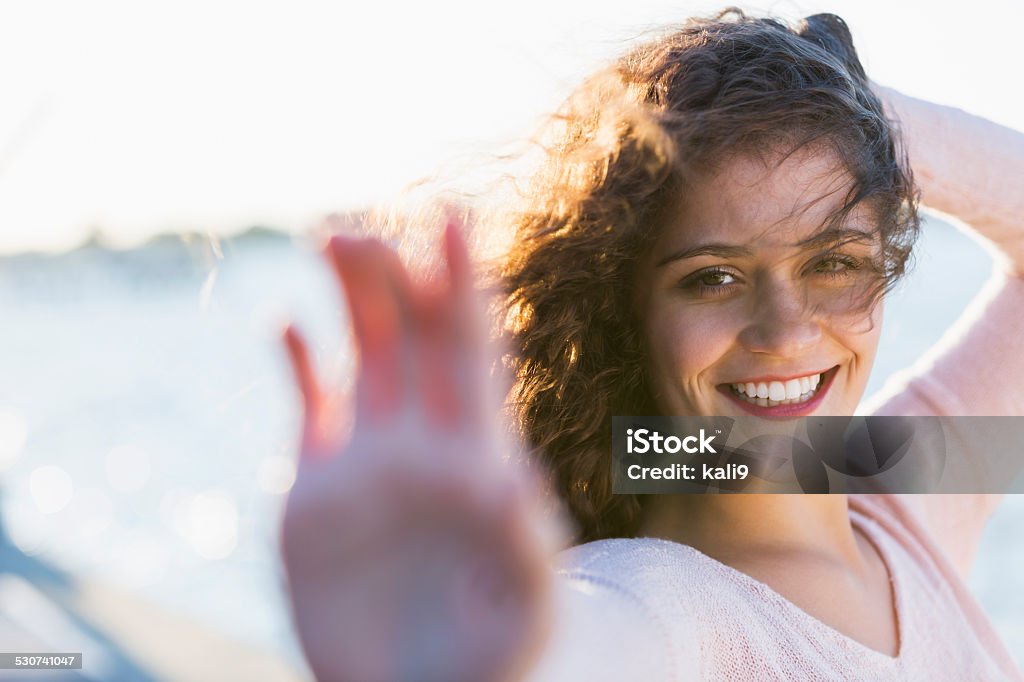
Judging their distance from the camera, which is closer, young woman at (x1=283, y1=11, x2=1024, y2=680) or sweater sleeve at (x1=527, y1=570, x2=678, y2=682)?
sweater sleeve at (x1=527, y1=570, x2=678, y2=682)

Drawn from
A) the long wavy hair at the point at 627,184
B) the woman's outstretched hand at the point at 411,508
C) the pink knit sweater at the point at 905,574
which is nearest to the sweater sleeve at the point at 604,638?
the pink knit sweater at the point at 905,574

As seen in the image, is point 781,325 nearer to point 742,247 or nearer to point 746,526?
point 742,247

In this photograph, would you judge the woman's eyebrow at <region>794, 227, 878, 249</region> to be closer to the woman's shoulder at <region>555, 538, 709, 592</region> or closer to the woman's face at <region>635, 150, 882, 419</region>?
the woman's face at <region>635, 150, 882, 419</region>

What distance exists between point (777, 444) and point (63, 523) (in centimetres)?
535

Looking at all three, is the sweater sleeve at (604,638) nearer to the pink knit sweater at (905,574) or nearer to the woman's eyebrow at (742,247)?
the pink knit sweater at (905,574)

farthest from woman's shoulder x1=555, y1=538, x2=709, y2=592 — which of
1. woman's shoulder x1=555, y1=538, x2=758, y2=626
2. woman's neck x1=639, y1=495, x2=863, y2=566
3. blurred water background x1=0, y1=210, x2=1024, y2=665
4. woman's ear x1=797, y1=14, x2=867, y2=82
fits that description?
woman's ear x1=797, y1=14, x2=867, y2=82

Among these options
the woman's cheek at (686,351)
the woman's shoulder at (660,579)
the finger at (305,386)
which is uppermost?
the finger at (305,386)

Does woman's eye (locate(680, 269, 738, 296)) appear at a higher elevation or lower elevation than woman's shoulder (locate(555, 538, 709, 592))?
higher

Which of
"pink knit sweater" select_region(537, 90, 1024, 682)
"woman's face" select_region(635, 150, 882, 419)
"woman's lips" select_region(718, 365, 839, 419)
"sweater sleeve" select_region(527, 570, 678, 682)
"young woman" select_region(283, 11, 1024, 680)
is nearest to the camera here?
"sweater sleeve" select_region(527, 570, 678, 682)

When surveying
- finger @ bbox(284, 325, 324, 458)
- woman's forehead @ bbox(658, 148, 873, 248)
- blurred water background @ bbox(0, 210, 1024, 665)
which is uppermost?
woman's forehead @ bbox(658, 148, 873, 248)

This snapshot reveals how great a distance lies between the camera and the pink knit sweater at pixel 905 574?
79 cm

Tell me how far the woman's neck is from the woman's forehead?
1.18 ft

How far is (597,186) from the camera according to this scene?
3.77 feet

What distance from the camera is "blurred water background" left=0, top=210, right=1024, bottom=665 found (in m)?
4.31
